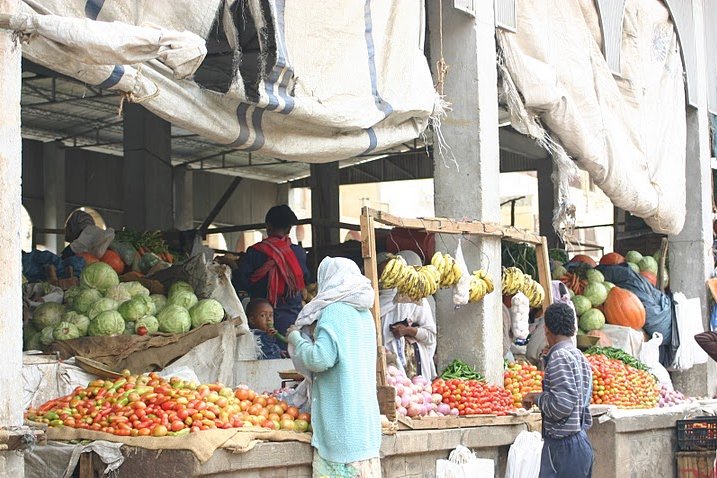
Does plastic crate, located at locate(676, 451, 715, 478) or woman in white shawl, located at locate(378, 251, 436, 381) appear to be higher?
woman in white shawl, located at locate(378, 251, 436, 381)

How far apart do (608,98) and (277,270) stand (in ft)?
11.7

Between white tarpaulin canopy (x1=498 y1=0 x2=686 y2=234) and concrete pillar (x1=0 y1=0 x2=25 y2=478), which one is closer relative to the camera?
concrete pillar (x1=0 y1=0 x2=25 y2=478)

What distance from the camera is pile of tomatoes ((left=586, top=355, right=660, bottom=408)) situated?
1003 centimetres

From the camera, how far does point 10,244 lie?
5.15 m

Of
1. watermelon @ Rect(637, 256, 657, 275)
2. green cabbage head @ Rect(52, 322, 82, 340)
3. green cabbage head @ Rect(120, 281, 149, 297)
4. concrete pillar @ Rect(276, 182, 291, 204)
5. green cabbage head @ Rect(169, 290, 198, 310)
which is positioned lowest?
green cabbage head @ Rect(52, 322, 82, 340)

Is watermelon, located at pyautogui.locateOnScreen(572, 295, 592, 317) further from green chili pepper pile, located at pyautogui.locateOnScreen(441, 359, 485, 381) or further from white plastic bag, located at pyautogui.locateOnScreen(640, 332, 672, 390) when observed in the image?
green chili pepper pile, located at pyautogui.locateOnScreen(441, 359, 485, 381)

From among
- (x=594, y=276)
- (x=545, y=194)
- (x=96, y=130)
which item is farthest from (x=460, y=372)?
(x=96, y=130)

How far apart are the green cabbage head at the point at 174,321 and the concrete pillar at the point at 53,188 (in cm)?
1560

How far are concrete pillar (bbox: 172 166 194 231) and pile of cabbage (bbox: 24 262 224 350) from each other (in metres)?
13.0

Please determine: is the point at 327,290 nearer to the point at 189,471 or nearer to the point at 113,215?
the point at 189,471

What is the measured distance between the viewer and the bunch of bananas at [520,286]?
9375 millimetres

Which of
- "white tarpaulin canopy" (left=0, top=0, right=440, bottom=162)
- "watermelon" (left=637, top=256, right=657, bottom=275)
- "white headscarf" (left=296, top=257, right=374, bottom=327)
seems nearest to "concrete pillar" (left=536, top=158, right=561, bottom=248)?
"watermelon" (left=637, top=256, right=657, bottom=275)

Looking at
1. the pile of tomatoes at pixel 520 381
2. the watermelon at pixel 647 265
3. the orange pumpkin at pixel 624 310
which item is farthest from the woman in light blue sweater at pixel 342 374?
the watermelon at pixel 647 265

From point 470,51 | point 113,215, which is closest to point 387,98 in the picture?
point 470,51
